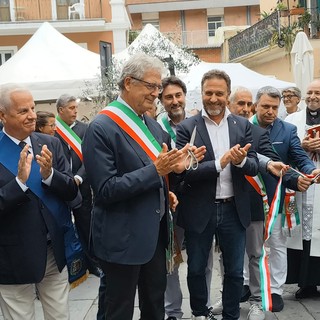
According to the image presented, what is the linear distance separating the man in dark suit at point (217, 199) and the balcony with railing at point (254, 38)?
43.5ft

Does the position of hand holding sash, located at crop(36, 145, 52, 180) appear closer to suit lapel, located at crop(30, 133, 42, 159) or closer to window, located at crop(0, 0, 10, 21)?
suit lapel, located at crop(30, 133, 42, 159)

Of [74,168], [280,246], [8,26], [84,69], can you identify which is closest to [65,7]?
[8,26]

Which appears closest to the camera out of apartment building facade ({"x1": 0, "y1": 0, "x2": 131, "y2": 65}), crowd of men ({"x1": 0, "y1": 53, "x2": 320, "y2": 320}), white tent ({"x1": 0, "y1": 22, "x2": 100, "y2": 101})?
crowd of men ({"x1": 0, "y1": 53, "x2": 320, "y2": 320})

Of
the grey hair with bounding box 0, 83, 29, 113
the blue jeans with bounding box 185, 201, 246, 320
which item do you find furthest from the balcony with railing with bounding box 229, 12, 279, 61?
the grey hair with bounding box 0, 83, 29, 113

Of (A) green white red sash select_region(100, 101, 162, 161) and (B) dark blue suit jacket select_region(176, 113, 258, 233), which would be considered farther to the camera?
(B) dark blue suit jacket select_region(176, 113, 258, 233)

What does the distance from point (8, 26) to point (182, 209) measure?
63.3ft

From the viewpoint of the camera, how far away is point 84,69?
34.4 feet

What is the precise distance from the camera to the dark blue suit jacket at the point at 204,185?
4.03 meters

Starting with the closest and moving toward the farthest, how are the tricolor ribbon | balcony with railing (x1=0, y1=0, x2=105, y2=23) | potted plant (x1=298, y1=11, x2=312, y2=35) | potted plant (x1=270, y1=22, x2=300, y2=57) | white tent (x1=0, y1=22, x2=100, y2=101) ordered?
the tricolor ribbon → white tent (x1=0, y1=22, x2=100, y2=101) → potted plant (x1=298, y1=11, x2=312, y2=35) → potted plant (x1=270, y1=22, x2=300, y2=57) → balcony with railing (x1=0, y1=0, x2=105, y2=23)

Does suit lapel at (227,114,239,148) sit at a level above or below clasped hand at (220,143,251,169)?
above

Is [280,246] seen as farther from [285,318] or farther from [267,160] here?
[267,160]

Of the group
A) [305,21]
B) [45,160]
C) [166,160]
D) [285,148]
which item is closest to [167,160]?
[166,160]

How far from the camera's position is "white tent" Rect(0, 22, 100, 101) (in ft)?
32.6

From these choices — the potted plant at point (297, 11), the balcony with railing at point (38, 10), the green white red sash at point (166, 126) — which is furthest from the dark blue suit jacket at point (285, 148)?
the balcony with railing at point (38, 10)
